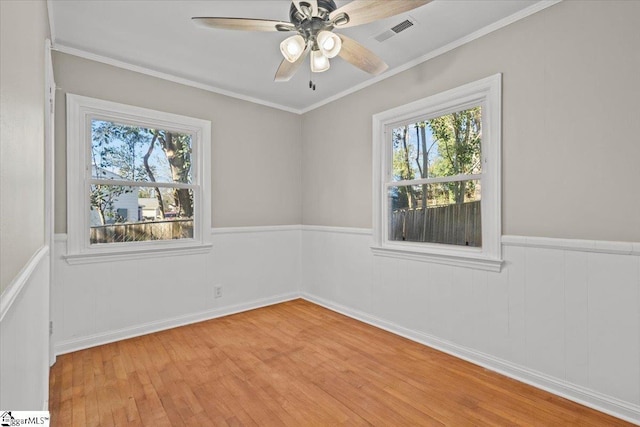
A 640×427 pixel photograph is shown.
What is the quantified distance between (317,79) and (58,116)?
2.42m

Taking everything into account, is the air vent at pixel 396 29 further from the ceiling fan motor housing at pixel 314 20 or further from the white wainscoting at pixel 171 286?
the white wainscoting at pixel 171 286

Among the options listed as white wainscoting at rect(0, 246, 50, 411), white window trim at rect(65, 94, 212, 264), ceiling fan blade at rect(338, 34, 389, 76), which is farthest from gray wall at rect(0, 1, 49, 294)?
white window trim at rect(65, 94, 212, 264)

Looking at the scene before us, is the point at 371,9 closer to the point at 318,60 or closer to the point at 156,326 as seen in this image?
the point at 318,60

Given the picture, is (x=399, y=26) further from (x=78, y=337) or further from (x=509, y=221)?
(x=78, y=337)

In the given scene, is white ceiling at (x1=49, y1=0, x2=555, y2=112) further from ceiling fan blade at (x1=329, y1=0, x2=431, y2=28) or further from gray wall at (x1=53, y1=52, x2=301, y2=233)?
ceiling fan blade at (x1=329, y1=0, x2=431, y2=28)

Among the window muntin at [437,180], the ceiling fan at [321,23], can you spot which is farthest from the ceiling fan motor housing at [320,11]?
the window muntin at [437,180]

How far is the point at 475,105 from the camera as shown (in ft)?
8.79

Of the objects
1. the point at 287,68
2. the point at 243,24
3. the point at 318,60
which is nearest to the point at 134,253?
the point at 287,68

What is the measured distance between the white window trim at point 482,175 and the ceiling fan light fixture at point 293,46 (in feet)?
4.71

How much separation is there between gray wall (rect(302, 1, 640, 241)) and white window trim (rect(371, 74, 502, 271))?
0.07 meters

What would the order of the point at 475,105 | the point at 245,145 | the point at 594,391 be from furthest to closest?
the point at 245,145 → the point at 475,105 → the point at 594,391

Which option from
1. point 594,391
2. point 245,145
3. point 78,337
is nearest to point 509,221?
point 594,391

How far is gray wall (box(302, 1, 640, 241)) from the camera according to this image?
6.31 feet

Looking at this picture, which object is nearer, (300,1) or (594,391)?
(300,1)
